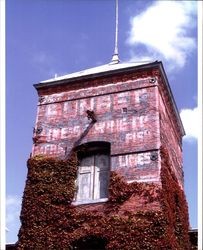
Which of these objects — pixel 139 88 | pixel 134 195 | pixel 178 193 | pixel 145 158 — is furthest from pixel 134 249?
pixel 139 88

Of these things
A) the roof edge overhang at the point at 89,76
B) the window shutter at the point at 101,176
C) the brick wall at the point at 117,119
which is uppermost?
the roof edge overhang at the point at 89,76

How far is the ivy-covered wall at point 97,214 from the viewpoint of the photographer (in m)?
12.8

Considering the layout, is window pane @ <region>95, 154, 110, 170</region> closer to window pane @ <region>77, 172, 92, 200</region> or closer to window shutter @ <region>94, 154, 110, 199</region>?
window shutter @ <region>94, 154, 110, 199</region>

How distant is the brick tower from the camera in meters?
13.3

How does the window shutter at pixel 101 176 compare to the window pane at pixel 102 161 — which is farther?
the window pane at pixel 102 161

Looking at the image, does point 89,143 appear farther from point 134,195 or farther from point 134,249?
point 134,249

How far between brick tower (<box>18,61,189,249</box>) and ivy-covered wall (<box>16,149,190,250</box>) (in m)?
0.03

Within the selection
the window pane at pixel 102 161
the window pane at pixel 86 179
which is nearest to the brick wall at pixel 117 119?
the window pane at pixel 102 161

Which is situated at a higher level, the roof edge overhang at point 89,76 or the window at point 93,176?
the roof edge overhang at point 89,76

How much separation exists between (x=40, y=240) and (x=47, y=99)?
5.52 metres

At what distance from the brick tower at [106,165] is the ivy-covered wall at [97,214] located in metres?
0.03

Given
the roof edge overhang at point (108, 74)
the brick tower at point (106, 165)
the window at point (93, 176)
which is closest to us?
the brick tower at point (106, 165)

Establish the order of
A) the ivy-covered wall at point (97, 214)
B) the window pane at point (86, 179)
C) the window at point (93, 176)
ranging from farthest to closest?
the window pane at point (86, 179) → the window at point (93, 176) → the ivy-covered wall at point (97, 214)

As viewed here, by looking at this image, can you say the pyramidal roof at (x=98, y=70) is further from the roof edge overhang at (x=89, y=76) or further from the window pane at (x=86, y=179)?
the window pane at (x=86, y=179)
